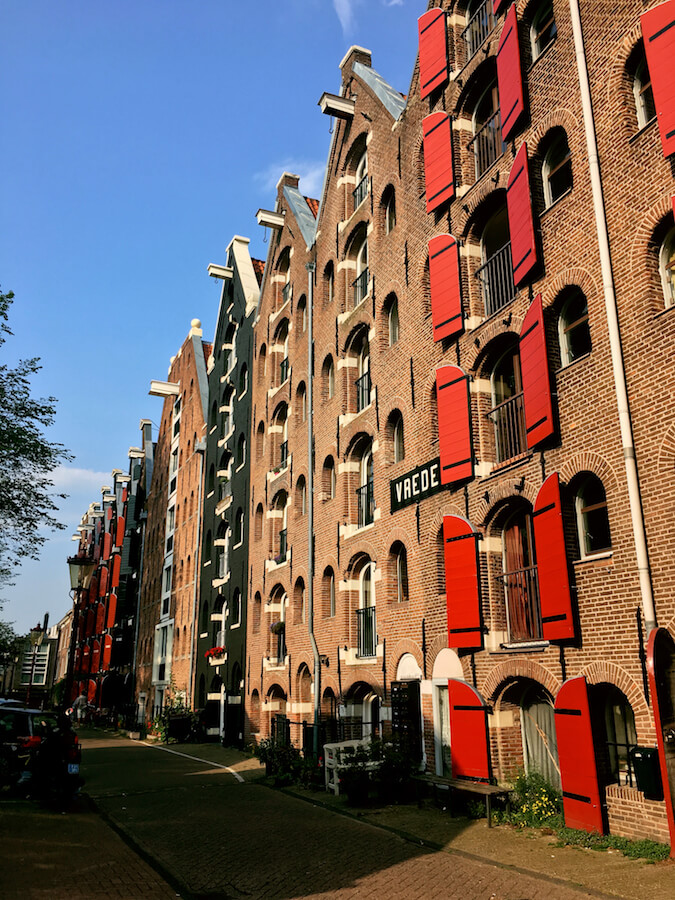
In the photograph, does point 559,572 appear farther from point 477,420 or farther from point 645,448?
point 477,420

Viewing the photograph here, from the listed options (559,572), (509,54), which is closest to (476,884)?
(559,572)

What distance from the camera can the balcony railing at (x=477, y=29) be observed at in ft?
54.4

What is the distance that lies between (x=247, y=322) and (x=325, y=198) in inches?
345

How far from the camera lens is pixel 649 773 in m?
9.38

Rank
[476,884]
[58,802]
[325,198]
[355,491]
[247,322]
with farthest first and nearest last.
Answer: [247,322], [325,198], [355,491], [58,802], [476,884]

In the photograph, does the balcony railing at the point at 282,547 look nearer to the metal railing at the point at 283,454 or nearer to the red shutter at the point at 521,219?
the metal railing at the point at 283,454

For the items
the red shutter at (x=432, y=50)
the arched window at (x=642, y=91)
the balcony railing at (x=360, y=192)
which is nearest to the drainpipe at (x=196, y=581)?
the balcony railing at (x=360, y=192)

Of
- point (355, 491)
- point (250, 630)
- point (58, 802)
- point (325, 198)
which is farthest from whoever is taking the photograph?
point (250, 630)

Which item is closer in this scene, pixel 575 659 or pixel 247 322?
pixel 575 659

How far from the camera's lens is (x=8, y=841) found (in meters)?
10.2

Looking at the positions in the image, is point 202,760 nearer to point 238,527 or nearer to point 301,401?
point 238,527

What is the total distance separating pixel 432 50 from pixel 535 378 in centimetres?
983

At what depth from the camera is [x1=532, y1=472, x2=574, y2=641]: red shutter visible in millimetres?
11344

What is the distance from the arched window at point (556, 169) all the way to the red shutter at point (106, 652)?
150 ft
